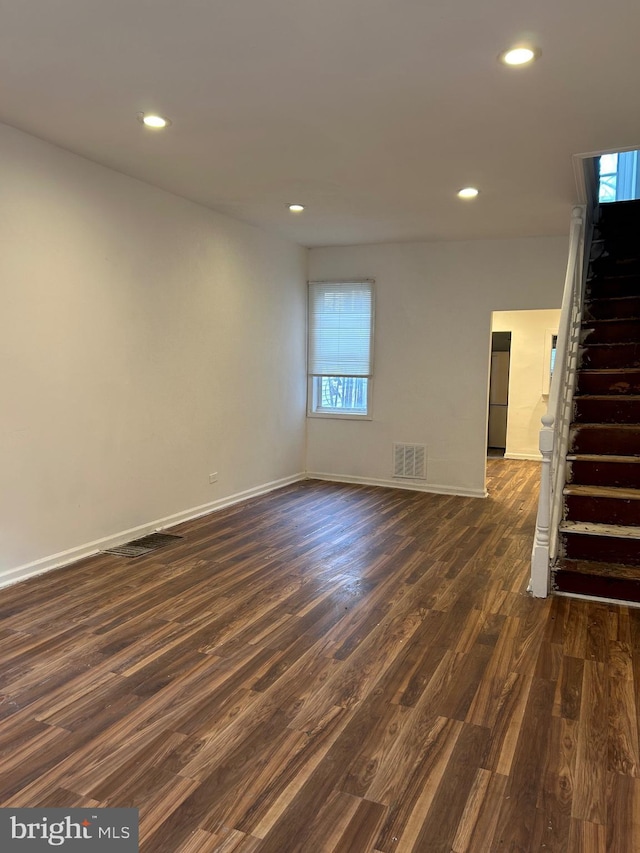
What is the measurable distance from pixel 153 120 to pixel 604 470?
11.5ft

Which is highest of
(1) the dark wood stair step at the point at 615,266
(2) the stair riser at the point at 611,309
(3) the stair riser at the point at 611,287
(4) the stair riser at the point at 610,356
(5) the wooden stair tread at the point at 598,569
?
(1) the dark wood stair step at the point at 615,266

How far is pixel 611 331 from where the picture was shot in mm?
4895

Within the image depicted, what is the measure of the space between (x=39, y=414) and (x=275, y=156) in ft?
7.33

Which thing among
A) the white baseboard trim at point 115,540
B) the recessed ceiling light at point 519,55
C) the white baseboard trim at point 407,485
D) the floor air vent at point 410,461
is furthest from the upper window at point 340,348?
the recessed ceiling light at point 519,55

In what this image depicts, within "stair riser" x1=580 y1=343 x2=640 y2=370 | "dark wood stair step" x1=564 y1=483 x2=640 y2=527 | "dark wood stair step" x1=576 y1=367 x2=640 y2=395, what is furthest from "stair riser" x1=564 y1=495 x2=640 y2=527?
"stair riser" x1=580 y1=343 x2=640 y2=370

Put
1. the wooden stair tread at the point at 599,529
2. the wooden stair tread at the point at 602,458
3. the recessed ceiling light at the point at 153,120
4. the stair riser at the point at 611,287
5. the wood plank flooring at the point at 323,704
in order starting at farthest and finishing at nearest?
1. the stair riser at the point at 611,287
2. the wooden stair tread at the point at 602,458
3. the wooden stair tread at the point at 599,529
4. the recessed ceiling light at the point at 153,120
5. the wood plank flooring at the point at 323,704

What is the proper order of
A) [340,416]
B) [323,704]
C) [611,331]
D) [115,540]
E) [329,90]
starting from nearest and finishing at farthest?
[323,704] → [329,90] → [115,540] → [611,331] → [340,416]

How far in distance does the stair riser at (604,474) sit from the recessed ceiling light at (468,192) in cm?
216

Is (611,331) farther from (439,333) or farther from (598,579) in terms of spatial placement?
(598,579)

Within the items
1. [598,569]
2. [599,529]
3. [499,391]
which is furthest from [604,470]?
[499,391]

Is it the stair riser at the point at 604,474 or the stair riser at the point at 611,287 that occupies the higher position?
the stair riser at the point at 611,287

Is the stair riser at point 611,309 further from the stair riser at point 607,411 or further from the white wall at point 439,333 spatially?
the stair riser at point 607,411

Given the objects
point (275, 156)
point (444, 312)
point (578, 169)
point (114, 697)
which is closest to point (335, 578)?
point (114, 697)

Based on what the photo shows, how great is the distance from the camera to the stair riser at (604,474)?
382 centimetres
